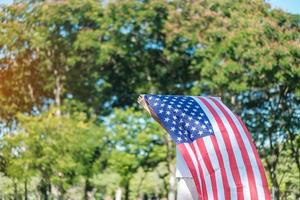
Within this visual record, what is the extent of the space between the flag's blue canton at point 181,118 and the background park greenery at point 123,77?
21.1m

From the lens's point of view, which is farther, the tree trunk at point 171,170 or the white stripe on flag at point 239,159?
the tree trunk at point 171,170

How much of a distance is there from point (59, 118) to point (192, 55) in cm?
822

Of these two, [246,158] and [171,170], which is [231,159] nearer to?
[246,158]

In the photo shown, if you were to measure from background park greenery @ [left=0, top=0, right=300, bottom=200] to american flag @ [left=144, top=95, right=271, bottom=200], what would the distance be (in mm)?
21185

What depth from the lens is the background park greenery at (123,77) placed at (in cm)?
3005

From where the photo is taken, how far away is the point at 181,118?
8031 millimetres

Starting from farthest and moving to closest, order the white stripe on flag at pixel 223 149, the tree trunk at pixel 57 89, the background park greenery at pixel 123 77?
the tree trunk at pixel 57 89
the background park greenery at pixel 123 77
the white stripe on flag at pixel 223 149

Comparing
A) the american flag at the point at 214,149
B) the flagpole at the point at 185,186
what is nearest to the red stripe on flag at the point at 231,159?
the american flag at the point at 214,149

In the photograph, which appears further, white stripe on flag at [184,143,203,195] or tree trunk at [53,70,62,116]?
tree trunk at [53,70,62,116]

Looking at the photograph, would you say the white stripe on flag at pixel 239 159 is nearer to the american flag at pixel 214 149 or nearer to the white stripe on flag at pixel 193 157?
the american flag at pixel 214 149

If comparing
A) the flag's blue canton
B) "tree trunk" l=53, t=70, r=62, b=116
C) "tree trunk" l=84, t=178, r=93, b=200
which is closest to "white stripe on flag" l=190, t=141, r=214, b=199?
the flag's blue canton

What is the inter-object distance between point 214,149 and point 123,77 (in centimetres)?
2897

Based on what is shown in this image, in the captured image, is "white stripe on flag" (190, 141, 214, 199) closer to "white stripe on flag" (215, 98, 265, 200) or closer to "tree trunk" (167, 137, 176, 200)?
"white stripe on flag" (215, 98, 265, 200)

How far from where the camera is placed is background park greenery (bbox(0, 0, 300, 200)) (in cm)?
3005
